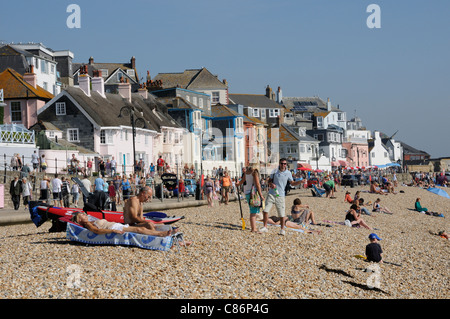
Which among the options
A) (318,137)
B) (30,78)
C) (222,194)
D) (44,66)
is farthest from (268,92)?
(222,194)

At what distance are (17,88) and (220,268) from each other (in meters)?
36.7

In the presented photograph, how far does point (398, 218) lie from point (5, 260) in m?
20.1

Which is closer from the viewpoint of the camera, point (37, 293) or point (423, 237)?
point (37, 293)

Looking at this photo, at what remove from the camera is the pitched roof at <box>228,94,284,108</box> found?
89812 mm

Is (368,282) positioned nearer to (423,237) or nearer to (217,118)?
(423,237)

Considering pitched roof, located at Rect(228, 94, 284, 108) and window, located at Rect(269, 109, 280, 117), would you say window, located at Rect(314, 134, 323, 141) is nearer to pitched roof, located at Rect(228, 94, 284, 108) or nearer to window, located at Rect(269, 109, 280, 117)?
window, located at Rect(269, 109, 280, 117)

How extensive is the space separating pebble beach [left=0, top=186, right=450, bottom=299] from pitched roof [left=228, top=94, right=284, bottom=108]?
7260 cm

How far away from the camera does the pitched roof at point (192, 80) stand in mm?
75562

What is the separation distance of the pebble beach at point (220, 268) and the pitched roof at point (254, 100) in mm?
72604

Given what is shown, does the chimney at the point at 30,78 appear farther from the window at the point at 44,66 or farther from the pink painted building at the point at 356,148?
the pink painted building at the point at 356,148

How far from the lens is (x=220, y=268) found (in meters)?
11.5
